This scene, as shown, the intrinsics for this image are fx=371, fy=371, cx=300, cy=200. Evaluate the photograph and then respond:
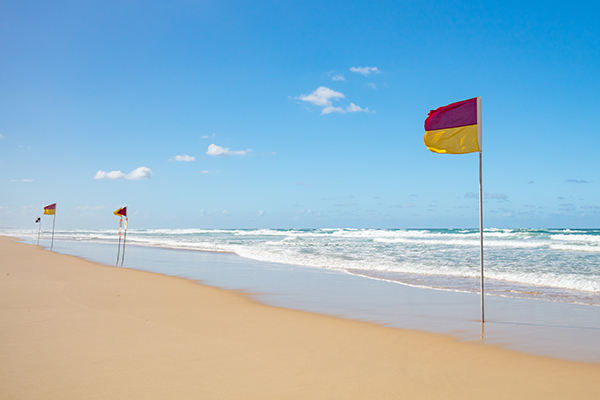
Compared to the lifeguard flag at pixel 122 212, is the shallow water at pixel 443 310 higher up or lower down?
lower down

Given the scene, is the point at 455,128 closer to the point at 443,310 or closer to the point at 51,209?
the point at 443,310

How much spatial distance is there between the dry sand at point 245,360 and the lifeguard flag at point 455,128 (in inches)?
124

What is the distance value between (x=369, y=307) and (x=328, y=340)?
9.02ft

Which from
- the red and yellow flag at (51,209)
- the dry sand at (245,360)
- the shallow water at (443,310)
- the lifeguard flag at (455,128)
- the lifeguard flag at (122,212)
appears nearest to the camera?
the dry sand at (245,360)

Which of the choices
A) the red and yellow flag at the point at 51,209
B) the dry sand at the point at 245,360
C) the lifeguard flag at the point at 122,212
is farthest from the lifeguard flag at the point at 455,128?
the red and yellow flag at the point at 51,209

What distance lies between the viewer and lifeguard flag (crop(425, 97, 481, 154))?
20.4 ft

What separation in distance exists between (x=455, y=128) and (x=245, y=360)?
501cm

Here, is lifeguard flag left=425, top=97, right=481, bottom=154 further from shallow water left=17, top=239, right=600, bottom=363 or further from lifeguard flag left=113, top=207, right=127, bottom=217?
lifeguard flag left=113, top=207, right=127, bottom=217

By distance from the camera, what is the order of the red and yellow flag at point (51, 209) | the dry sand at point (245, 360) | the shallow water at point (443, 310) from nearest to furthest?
the dry sand at point (245, 360), the shallow water at point (443, 310), the red and yellow flag at point (51, 209)

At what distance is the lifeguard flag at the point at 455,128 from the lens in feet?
20.4

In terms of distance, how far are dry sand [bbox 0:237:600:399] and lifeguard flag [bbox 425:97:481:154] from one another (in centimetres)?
315

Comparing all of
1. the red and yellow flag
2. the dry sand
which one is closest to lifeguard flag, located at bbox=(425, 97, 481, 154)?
the dry sand

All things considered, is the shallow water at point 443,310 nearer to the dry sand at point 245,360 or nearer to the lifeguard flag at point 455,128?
the dry sand at point 245,360

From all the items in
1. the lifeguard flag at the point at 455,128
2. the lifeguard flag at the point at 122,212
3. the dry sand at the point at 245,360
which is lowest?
the dry sand at the point at 245,360
